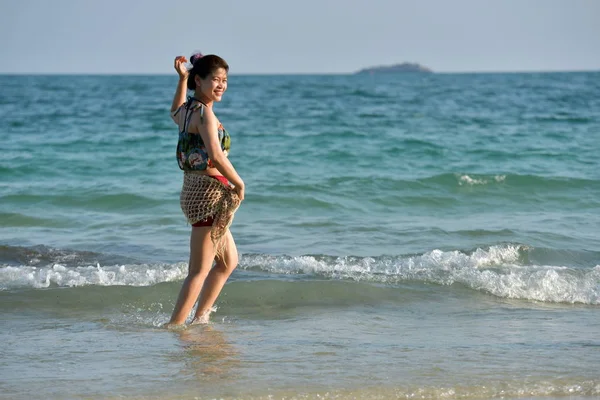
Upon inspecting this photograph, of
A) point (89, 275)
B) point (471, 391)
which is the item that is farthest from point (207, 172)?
point (89, 275)

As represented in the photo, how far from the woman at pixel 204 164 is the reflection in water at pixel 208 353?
298 mm

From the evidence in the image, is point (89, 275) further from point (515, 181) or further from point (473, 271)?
point (515, 181)

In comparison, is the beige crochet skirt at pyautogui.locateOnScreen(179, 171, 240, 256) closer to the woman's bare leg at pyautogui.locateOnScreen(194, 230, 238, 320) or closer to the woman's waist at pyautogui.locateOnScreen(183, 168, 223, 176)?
the woman's waist at pyautogui.locateOnScreen(183, 168, 223, 176)

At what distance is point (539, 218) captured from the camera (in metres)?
9.78

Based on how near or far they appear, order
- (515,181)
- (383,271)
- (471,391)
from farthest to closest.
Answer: (515,181) < (383,271) < (471,391)

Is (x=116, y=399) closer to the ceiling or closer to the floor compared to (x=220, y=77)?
closer to the floor

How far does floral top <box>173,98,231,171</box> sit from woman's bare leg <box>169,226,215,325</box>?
15.0 inches

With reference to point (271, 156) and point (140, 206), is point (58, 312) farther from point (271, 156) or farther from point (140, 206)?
point (271, 156)

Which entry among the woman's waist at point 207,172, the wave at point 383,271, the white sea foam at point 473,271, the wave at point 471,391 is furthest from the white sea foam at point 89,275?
the wave at point 471,391

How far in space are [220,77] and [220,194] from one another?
674mm

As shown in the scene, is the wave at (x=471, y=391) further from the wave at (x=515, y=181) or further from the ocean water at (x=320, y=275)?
the wave at (x=515, y=181)

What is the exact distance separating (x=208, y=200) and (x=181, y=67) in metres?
0.84

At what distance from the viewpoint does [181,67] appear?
514cm

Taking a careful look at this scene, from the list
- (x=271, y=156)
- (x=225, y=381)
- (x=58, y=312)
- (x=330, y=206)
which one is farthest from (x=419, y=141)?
(x=225, y=381)
